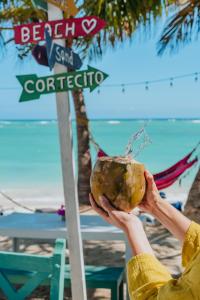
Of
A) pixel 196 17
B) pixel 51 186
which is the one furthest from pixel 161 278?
pixel 51 186

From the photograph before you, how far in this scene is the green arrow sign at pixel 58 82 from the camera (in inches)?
52.1

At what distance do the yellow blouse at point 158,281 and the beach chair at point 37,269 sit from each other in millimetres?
730

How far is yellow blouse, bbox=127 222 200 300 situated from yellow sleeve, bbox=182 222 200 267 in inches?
4.8

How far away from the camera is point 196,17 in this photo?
3.87 meters

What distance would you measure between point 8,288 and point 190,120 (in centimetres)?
6738

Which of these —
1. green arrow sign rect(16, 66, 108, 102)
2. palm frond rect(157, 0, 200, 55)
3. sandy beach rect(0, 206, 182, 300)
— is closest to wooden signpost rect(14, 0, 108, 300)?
green arrow sign rect(16, 66, 108, 102)

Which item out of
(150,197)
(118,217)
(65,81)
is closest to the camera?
(118,217)

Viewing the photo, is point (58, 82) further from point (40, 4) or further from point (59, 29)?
point (40, 4)

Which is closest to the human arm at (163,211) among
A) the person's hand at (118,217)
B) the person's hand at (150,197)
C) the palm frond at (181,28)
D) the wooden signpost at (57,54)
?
the person's hand at (150,197)

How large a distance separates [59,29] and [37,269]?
0.82m

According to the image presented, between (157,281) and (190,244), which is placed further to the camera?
(190,244)

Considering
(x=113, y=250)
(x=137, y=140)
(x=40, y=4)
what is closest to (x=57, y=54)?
(x=40, y=4)

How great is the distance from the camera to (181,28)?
4.17 metres

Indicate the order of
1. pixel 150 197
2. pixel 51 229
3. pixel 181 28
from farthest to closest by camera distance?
pixel 181 28 < pixel 51 229 < pixel 150 197
